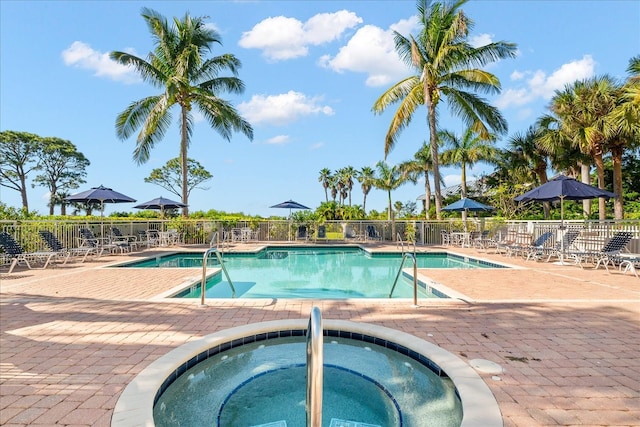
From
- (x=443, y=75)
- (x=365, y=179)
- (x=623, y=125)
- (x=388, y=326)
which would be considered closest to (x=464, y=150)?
(x=443, y=75)

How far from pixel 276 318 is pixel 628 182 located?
31.8 metres

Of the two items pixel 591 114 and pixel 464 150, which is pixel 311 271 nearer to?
pixel 591 114

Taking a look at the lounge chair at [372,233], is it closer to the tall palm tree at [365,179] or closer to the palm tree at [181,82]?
the palm tree at [181,82]

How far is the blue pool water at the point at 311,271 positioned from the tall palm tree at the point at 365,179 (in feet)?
90.6

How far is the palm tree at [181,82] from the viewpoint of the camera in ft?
51.5

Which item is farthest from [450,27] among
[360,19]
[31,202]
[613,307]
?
[31,202]

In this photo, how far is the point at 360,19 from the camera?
42.8 ft

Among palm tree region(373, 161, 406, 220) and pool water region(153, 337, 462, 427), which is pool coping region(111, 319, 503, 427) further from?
palm tree region(373, 161, 406, 220)

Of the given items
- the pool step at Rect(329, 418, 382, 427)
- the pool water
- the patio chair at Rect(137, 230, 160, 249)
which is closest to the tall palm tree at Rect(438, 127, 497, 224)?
the patio chair at Rect(137, 230, 160, 249)

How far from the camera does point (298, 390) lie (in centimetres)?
304

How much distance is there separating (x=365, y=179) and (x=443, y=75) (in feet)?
85.7

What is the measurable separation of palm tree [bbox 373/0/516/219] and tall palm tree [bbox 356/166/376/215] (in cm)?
2395

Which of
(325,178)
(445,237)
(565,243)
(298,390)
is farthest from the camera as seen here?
(325,178)

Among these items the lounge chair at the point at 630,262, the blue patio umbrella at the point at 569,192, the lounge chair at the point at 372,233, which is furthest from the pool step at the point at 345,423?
the lounge chair at the point at 372,233
